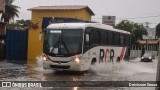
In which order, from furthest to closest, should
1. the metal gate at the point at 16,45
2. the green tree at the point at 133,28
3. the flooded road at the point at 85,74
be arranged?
the green tree at the point at 133,28 → the metal gate at the point at 16,45 → the flooded road at the point at 85,74

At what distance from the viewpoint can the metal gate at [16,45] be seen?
110ft

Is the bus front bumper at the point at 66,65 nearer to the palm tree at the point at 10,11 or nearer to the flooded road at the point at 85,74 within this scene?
the flooded road at the point at 85,74

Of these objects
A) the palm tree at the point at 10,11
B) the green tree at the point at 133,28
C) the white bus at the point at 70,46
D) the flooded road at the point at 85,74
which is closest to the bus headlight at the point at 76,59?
the white bus at the point at 70,46

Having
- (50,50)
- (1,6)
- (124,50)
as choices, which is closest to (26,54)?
(1,6)

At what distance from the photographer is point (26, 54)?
117 feet

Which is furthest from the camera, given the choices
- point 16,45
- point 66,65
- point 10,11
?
point 10,11

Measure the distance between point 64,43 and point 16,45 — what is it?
14.6m

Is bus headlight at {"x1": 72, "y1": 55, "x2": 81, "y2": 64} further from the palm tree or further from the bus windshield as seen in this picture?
the palm tree

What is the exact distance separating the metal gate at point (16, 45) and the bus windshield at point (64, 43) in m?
12.4

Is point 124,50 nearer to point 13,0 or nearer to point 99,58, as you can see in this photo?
point 99,58

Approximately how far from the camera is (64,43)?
20.5m

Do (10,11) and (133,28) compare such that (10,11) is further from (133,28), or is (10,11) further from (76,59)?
(76,59)

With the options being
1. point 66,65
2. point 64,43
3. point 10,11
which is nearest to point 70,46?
point 64,43

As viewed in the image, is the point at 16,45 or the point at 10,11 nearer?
the point at 16,45
